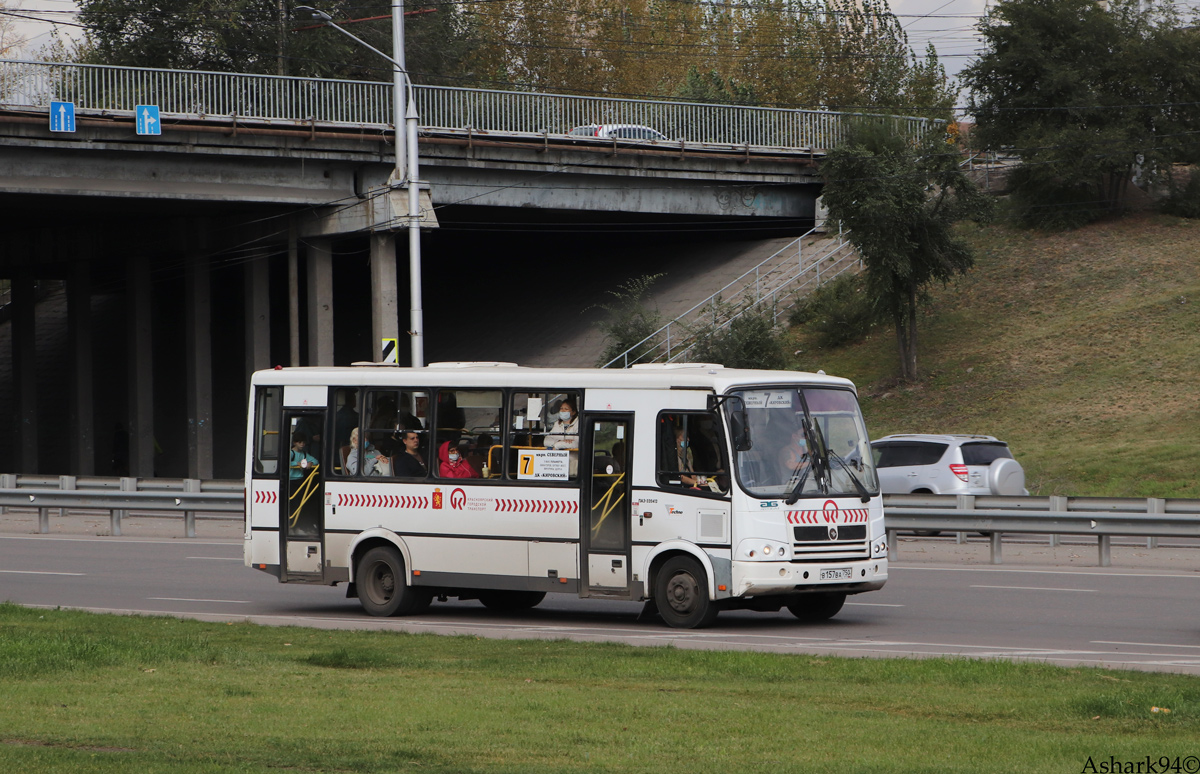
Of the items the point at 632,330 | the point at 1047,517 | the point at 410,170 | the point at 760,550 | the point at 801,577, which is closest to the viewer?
the point at 760,550

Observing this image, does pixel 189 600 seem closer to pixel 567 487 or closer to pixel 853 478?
pixel 567 487

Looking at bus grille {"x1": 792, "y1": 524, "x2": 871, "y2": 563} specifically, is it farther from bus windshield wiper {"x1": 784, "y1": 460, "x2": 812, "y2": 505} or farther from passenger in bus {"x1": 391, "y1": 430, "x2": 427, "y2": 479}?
passenger in bus {"x1": 391, "y1": 430, "x2": 427, "y2": 479}

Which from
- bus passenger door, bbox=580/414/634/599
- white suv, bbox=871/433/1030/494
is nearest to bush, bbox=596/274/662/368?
white suv, bbox=871/433/1030/494

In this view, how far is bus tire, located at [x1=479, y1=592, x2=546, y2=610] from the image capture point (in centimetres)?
1571

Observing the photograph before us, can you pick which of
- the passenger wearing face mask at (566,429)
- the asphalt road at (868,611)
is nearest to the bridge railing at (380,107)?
the asphalt road at (868,611)

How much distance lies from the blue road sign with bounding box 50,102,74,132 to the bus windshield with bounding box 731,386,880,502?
24.7m

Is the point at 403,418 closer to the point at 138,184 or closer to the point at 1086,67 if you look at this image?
the point at 138,184

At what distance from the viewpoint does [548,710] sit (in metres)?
8.68

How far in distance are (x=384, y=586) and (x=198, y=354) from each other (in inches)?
1191

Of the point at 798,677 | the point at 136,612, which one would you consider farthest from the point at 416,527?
the point at 798,677

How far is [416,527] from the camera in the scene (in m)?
15.1

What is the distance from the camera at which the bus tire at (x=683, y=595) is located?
539 inches

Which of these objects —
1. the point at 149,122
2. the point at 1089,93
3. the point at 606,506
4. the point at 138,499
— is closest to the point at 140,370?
the point at 149,122

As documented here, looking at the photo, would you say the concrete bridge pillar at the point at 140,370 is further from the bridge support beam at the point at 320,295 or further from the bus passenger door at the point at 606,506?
the bus passenger door at the point at 606,506
